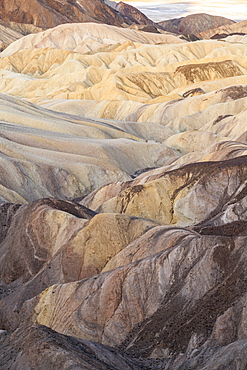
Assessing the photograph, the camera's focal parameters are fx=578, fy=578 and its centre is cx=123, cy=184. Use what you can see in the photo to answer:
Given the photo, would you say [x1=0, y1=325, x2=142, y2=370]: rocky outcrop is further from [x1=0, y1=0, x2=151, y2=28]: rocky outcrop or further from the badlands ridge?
[x1=0, y1=0, x2=151, y2=28]: rocky outcrop

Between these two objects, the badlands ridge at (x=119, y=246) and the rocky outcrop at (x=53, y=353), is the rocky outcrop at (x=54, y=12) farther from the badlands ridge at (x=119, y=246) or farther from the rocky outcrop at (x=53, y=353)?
the rocky outcrop at (x=53, y=353)

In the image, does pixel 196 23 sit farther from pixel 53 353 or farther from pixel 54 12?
pixel 53 353

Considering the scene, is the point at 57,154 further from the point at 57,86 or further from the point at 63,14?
the point at 63,14

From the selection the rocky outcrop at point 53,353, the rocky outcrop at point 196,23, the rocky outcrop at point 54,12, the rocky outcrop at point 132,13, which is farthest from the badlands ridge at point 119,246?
the rocky outcrop at point 196,23

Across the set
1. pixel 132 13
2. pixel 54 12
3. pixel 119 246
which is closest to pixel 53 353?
pixel 119 246

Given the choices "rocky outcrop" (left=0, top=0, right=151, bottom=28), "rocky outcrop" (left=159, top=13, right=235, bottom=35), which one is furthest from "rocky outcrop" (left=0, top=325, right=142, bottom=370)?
"rocky outcrop" (left=159, top=13, right=235, bottom=35)

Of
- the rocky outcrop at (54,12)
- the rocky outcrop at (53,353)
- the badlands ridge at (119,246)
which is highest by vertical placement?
the rocky outcrop at (53,353)
